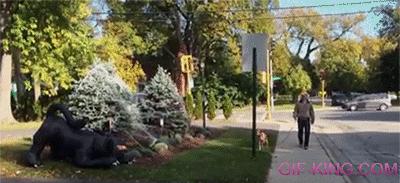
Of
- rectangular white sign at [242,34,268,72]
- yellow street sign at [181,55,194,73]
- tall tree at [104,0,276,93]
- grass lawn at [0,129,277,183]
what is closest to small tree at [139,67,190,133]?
grass lawn at [0,129,277,183]

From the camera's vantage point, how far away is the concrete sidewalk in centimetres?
1135

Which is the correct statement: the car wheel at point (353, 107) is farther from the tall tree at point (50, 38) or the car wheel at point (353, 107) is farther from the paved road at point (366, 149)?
the paved road at point (366, 149)

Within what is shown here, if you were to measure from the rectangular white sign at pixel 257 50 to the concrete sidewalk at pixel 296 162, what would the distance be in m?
2.20

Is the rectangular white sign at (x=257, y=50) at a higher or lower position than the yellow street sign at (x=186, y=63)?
lower

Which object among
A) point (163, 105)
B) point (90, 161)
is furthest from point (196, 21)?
point (90, 161)

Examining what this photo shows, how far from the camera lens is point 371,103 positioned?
2292 inches

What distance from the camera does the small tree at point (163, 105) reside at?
19453mm

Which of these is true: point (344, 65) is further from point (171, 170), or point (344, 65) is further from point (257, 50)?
point (171, 170)

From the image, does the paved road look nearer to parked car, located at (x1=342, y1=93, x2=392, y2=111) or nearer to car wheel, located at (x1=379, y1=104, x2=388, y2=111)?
car wheel, located at (x1=379, y1=104, x2=388, y2=111)

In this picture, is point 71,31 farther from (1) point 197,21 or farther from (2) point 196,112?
(1) point 197,21

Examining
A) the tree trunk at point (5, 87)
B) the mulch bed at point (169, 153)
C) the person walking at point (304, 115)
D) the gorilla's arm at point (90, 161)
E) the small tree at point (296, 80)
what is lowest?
the mulch bed at point (169, 153)

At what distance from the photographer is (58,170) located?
36.0 ft

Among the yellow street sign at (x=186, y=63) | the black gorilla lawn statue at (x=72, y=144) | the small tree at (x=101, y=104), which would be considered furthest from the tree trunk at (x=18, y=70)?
the black gorilla lawn statue at (x=72, y=144)

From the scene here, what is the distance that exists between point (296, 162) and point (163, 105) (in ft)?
21.6
